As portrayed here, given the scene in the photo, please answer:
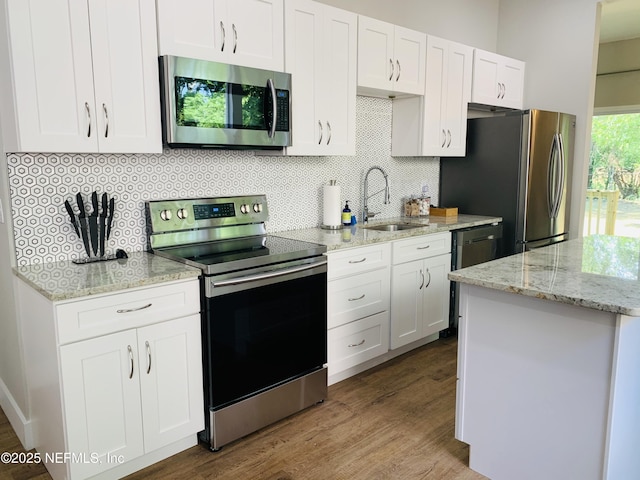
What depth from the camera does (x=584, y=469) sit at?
1786 millimetres

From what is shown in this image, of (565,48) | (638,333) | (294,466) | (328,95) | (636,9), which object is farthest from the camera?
(636,9)

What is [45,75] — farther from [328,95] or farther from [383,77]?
[383,77]

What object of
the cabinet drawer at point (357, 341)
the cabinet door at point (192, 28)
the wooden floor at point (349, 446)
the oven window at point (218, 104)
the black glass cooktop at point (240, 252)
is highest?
the cabinet door at point (192, 28)

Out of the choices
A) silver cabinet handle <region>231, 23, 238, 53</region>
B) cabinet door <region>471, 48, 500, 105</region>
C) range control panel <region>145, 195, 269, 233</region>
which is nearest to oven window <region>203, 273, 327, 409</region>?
range control panel <region>145, 195, 269, 233</region>

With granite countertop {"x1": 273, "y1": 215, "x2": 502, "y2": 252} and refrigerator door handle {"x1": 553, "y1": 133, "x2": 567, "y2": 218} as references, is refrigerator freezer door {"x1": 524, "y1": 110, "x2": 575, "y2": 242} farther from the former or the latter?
granite countertop {"x1": 273, "y1": 215, "x2": 502, "y2": 252}

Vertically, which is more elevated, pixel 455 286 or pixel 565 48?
pixel 565 48

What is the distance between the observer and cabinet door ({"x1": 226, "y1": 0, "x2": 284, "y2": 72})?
2486mm

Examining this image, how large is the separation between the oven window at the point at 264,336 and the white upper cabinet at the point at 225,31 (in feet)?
3.92

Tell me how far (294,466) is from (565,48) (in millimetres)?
4305

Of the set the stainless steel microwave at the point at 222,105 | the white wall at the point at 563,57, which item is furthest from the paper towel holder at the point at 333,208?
the white wall at the point at 563,57

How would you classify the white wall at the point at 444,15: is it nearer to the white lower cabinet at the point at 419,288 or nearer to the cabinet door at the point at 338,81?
the cabinet door at the point at 338,81


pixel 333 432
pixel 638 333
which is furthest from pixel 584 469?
pixel 333 432

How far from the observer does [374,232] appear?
326 centimetres

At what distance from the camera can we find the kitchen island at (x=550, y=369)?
169cm
